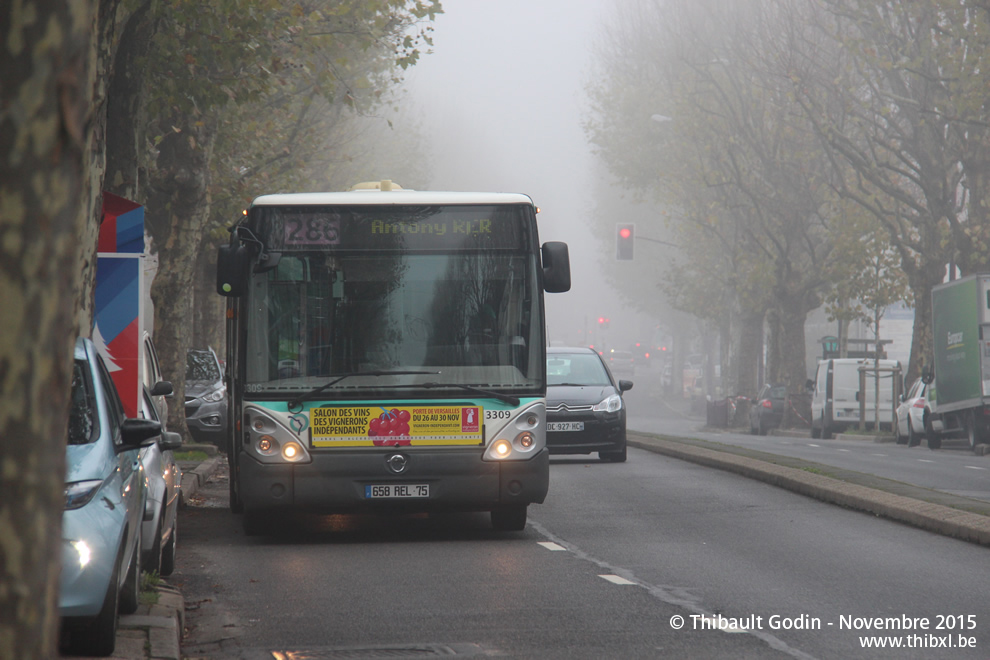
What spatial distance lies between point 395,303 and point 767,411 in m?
31.8

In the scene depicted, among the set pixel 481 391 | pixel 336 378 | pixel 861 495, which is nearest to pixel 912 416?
pixel 861 495

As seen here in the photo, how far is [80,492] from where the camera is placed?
19.5 feet

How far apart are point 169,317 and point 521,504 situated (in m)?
11.4

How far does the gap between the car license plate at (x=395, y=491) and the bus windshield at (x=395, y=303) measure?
0.71 metres

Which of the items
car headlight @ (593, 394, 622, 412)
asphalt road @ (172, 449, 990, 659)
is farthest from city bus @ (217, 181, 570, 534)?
car headlight @ (593, 394, 622, 412)

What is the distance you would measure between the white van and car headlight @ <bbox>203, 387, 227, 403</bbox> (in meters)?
20.0

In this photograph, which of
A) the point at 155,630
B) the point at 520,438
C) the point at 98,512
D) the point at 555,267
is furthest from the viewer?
the point at 555,267

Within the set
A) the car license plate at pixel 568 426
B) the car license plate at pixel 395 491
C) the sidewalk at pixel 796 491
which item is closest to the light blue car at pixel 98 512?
the sidewalk at pixel 796 491

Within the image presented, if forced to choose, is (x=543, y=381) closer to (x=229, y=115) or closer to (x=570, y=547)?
(x=570, y=547)

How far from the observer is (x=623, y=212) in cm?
7712

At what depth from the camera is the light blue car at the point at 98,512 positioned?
568 centimetres

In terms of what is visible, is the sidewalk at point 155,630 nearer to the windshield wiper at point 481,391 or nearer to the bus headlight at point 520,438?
the windshield wiper at point 481,391

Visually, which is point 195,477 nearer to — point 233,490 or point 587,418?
point 233,490

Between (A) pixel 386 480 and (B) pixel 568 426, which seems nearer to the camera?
(A) pixel 386 480
